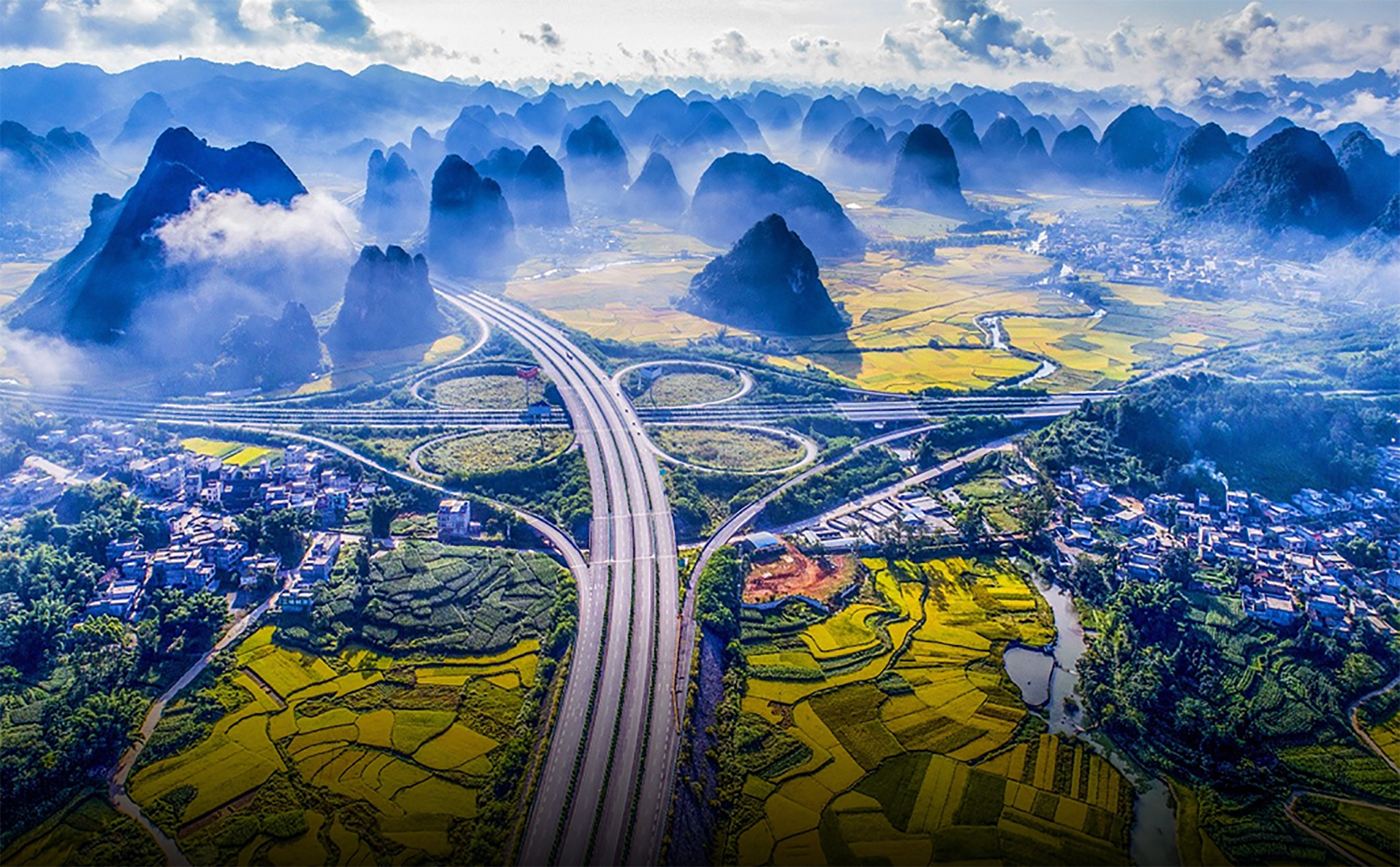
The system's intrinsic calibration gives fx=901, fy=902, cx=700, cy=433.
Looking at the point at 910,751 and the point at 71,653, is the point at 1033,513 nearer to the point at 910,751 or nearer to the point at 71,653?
the point at 910,751

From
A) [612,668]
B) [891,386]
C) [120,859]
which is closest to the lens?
[120,859]

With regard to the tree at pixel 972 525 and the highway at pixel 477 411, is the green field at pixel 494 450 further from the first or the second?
the tree at pixel 972 525

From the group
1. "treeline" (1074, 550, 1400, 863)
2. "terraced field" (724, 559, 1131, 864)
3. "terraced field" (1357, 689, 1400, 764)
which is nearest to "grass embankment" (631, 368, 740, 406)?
"terraced field" (724, 559, 1131, 864)

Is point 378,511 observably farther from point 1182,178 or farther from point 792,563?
point 1182,178

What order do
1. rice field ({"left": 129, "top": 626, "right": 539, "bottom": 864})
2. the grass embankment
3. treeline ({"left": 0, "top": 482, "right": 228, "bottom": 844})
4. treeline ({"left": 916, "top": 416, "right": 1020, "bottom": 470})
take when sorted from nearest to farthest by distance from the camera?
rice field ({"left": 129, "top": 626, "right": 539, "bottom": 864})
treeline ({"left": 0, "top": 482, "right": 228, "bottom": 844})
treeline ({"left": 916, "top": 416, "right": 1020, "bottom": 470})
the grass embankment

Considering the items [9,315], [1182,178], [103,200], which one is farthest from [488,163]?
[1182,178]

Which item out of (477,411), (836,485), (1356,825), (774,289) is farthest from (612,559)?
(774,289)

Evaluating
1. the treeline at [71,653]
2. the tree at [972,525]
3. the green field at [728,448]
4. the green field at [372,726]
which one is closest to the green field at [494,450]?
the green field at [728,448]

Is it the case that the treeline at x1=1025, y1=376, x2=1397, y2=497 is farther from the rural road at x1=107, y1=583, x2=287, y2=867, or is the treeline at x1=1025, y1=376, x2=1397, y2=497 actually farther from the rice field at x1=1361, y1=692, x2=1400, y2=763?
the rural road at x1=107, y1=583, x2=287, y2=867
